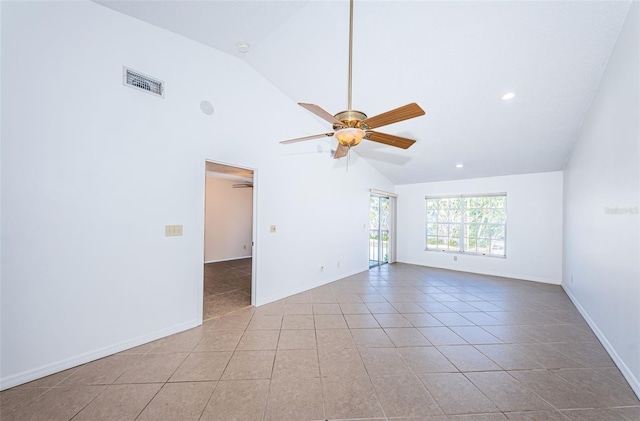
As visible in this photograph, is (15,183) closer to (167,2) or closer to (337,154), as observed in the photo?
(167,2)

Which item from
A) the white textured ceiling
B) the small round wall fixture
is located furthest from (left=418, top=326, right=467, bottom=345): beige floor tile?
the small round wall fixture

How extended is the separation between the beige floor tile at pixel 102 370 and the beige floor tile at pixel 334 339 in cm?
174

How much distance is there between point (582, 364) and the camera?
220cm

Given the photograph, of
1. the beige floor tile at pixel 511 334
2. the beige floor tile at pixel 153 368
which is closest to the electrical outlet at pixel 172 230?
the beige floor tile at pixel 153 368

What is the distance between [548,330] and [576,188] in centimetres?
230

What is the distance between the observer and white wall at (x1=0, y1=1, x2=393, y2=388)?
1.86m

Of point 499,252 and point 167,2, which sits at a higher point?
point 167,2


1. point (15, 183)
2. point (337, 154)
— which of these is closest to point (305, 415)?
point (337, 154)

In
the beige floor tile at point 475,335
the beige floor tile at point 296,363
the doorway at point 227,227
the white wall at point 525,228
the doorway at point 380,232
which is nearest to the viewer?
the beige floor tile at point 296,363

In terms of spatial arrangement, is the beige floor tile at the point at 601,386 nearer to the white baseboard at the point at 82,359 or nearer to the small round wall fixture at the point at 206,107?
the white baseboard at the point at 82,359

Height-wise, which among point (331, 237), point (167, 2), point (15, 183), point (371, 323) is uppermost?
point (167, 2)

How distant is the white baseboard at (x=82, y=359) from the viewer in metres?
1.85

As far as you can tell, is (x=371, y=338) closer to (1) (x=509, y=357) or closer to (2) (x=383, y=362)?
(2) (x=383, y=362)

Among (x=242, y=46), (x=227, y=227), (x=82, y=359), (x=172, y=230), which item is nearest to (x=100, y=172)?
(x=172, y=230)
